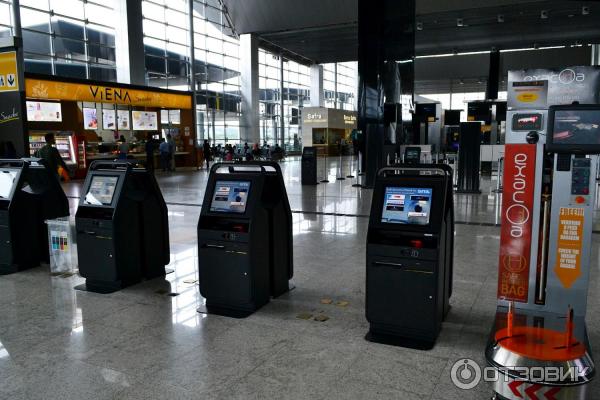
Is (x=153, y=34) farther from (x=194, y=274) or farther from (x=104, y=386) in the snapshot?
(x=104, y=386)

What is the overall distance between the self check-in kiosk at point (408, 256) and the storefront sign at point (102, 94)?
1409 centimetres

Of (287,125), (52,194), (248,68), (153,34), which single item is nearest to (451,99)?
(287,125)

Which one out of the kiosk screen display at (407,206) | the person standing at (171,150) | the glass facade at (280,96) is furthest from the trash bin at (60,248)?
the glass facade at (280,96)

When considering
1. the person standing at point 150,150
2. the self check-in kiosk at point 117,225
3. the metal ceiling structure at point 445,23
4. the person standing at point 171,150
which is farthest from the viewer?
the metal ceiling structure at point 445,23

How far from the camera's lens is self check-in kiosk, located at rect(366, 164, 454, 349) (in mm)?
3131

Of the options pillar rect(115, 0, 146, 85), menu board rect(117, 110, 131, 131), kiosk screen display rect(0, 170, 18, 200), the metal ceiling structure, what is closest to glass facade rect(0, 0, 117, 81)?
pillar rect(115, 0, 146, 85)

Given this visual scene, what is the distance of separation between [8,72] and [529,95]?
242 inches

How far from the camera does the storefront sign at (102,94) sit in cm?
1465

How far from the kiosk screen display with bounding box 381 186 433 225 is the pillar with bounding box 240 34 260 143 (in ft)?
80.8

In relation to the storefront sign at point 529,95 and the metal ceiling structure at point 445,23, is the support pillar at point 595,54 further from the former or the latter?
the storefront sign at point 529,95

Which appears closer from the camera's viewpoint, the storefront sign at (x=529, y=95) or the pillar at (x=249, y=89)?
the storefront sign at (x=529, y=95)

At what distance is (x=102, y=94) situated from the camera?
54.5 ft

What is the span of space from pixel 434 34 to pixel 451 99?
20.1 meters

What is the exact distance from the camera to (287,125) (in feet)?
113
